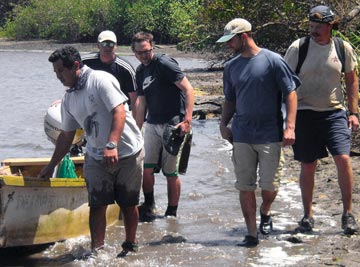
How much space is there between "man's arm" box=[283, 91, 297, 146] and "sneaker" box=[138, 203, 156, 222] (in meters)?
2.31

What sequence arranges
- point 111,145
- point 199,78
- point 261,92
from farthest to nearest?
point 199,78
point 261,92
point 111,145

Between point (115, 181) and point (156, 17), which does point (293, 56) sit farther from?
point (156, 17)

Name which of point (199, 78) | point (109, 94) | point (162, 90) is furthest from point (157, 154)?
point (199, 78)

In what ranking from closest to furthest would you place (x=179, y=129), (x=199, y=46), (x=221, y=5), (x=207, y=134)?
(x=179, y=129)
(x=207, y=134)
(x=221, y=5)
(x=199, y=46)

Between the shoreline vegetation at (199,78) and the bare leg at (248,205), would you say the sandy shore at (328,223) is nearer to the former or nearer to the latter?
the bare leg at (248,205)

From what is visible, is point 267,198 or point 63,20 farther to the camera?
point 63,20

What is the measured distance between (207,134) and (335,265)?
9.50 meters

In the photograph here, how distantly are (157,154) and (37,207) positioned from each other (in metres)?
1.71

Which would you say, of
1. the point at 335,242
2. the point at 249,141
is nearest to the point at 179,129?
the point at 249,141

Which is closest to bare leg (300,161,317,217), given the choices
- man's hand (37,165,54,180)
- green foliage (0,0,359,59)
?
man's hand (37,165,54,180)

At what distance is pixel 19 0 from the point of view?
6353 centimetres

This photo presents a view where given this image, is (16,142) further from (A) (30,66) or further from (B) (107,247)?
(A) (30,66)

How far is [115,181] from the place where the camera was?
6.86m

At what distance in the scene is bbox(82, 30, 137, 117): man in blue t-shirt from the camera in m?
8.73
